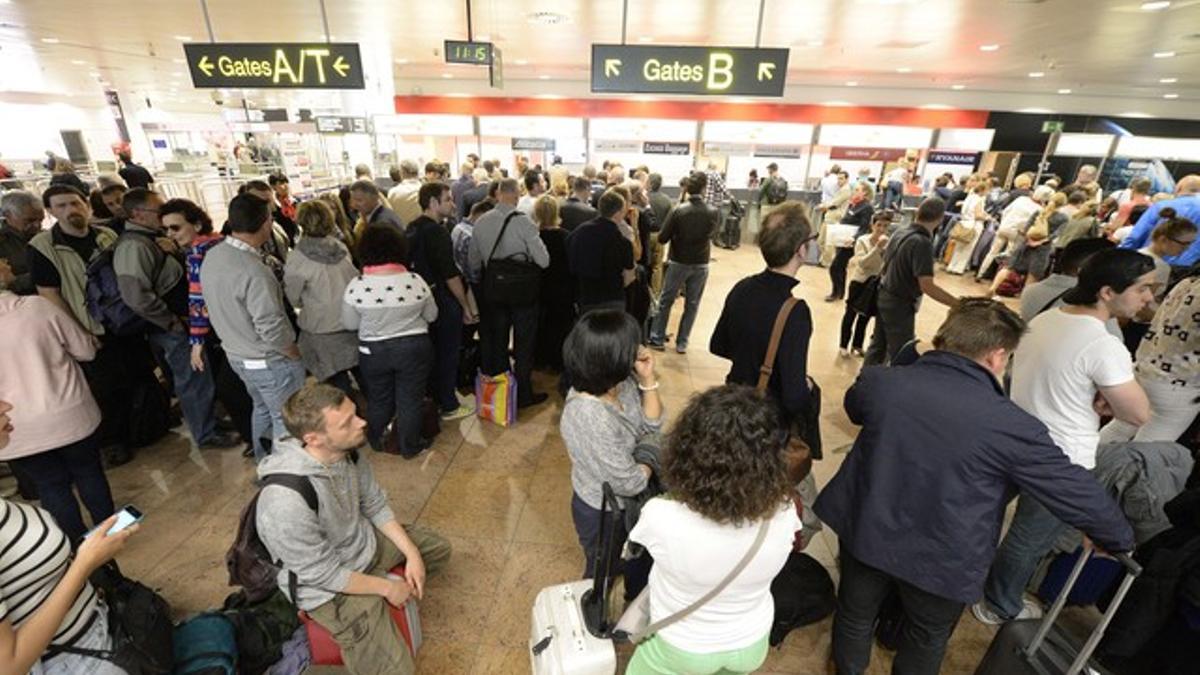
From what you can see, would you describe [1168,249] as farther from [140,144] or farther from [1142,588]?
[140,144]

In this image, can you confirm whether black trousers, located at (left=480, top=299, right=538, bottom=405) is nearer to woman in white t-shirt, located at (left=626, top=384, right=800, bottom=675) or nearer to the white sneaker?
woman in white t-shirt, located at (left=626, top=384, right=800, bottom=675)

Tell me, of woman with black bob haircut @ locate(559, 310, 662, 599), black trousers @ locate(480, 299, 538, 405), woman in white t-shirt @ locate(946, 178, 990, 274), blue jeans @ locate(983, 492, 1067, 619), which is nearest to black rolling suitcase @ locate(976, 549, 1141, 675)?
blue jeans @ locate(983, 492, 1067, 619)

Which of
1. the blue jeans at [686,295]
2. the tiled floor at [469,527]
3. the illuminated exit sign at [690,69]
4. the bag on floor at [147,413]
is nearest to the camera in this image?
the tiled floor at [469,527]

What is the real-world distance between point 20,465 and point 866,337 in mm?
6825

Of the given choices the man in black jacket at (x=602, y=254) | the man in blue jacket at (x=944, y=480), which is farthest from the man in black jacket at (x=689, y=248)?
the man in blue jacket at (x=944, y=480)

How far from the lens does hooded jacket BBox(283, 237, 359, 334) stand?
9.50 feet

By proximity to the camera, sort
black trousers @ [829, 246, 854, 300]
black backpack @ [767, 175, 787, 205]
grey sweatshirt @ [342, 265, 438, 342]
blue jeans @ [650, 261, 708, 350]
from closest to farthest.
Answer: grey sweatshirt @ [342, 265, 438, 342] → blue jeans @ [650, 261, 708, 350] → black trousers @ [829, 246, 854, 300] → black backpack @ [767, 175, 787, 205]

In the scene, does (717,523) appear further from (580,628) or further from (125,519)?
(125,519)

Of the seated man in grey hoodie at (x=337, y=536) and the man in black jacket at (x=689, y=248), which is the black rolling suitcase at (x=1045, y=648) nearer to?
the seated man in grey hoodie at (x=337, y=536)

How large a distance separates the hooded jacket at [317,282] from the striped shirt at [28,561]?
1682 mm

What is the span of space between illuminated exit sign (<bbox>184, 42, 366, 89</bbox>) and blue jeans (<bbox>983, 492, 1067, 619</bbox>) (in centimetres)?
617

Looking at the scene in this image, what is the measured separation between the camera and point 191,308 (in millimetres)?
2967

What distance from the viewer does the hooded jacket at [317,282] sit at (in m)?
2.89

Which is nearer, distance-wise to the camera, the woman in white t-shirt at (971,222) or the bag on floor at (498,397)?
the bag on floor at (498,397)
